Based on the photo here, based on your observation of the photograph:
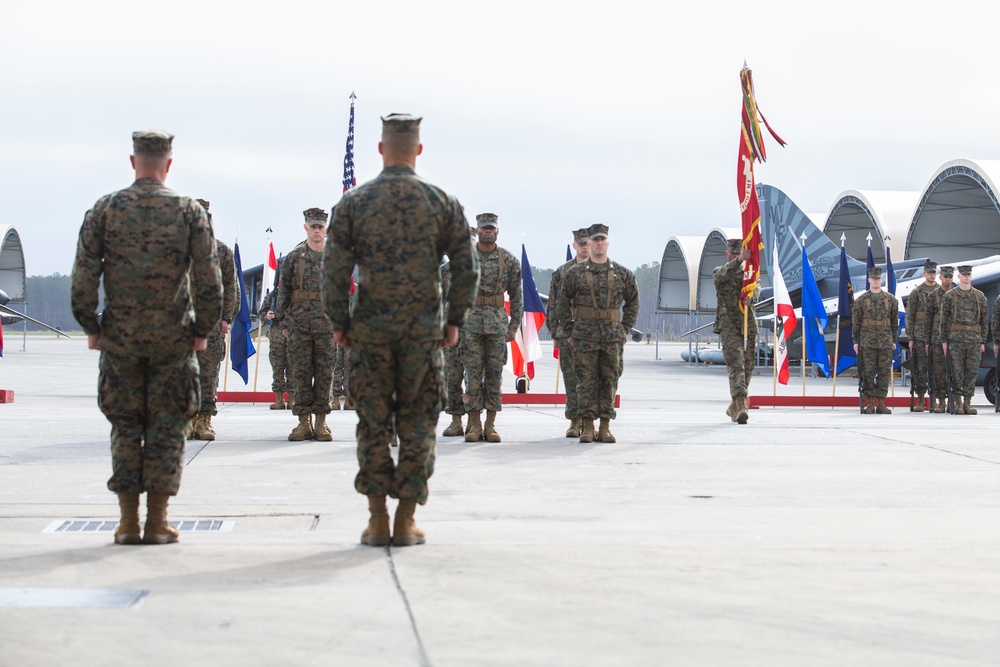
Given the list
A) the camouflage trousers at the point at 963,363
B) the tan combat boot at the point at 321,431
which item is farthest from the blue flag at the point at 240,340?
the camouflage trousers at the point at 963,363

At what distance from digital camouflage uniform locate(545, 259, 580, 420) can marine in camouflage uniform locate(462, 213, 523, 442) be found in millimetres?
558

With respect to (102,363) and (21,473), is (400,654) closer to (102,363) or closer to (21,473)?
(102,363)

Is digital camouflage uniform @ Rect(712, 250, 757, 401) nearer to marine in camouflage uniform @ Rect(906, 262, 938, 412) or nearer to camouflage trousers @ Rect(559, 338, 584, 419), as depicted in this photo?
camouflage trousers @ Rect(559, 338, 584, 419)

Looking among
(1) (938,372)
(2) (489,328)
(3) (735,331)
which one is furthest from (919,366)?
(2) (489,328)

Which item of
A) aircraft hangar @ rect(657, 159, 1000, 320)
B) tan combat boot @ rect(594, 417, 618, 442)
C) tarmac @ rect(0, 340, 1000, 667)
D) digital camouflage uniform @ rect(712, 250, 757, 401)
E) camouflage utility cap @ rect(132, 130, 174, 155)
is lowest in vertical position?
tarmac @ rect(0, 340, 1000, 667)

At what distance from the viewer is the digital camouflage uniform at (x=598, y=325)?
1081 centimetres

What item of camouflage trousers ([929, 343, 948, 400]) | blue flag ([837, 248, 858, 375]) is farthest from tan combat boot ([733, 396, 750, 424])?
blue flag ([837, 248, 858, 375])

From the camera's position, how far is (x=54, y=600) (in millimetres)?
3988

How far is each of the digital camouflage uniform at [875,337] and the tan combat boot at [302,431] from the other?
914 cm

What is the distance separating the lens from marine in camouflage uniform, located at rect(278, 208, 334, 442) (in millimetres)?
10695

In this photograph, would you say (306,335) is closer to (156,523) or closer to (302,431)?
(302,431)

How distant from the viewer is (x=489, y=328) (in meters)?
10.8

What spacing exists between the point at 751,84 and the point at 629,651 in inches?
557

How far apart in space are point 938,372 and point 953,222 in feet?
76.4
